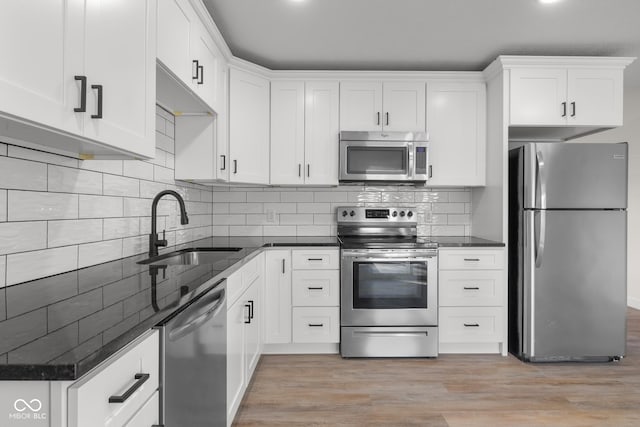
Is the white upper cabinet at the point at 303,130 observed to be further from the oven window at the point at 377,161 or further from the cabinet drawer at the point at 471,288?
the cabinet drawer at the point at 471,288

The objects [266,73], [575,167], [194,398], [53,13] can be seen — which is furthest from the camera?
[266,73]

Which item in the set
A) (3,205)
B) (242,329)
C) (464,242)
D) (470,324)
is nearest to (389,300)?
(470,324)

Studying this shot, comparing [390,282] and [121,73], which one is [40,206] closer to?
[121,73]

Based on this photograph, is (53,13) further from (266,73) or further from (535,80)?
(535,80)

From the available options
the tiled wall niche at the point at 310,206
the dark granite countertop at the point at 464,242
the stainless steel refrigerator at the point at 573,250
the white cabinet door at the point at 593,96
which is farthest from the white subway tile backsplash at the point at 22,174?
the white cabinet door at the point at 593,96

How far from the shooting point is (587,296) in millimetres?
2848

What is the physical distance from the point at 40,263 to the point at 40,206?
0.70ft

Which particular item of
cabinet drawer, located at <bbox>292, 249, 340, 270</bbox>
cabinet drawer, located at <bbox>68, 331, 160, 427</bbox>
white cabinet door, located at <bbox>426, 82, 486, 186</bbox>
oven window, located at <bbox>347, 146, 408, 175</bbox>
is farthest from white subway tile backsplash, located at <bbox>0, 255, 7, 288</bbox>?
white cabinet door, located at <bbox>426, 82, 486, 186</bbox>

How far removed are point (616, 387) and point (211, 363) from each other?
259 cm

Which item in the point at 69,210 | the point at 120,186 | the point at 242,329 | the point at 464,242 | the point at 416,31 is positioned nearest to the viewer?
the point at 69,210

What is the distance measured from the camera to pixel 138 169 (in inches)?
87.0

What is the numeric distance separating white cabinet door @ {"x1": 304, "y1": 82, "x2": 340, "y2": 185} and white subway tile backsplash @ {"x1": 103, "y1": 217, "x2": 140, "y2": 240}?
1490 millimetres

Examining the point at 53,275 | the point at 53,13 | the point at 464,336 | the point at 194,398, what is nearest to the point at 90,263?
the point at 53,275

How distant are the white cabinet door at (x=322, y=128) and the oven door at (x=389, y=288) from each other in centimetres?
76
